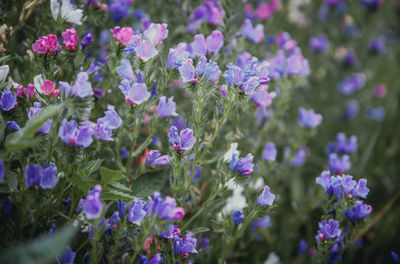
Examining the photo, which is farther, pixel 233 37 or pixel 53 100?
pixel 233 37

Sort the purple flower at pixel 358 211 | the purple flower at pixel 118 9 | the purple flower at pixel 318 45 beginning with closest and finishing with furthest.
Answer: the purple flower at pixel 358 211 → the purple flower at pixel 118 9 → the purple flower at pixel 318 45

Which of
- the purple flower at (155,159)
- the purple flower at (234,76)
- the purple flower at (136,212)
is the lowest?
the purple flower at (155,159)

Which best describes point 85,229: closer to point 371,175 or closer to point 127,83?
point 127,83

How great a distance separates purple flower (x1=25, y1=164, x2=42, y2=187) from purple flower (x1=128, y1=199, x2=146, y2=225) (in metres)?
0.34

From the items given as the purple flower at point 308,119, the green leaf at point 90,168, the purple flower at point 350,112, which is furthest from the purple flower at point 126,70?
the purple flower at point 350,112

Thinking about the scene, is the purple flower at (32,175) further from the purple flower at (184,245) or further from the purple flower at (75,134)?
the purple flower at (184,245)

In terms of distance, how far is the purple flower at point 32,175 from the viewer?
112cm

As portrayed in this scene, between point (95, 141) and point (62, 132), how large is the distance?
0.16 meters

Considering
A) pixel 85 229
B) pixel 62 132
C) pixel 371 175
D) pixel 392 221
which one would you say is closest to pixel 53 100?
pixel 62 132

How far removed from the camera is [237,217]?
1547mm

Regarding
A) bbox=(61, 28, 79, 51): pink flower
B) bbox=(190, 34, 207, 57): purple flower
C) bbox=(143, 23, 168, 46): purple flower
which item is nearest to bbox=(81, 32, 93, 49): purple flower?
bbox=(61, 28, 79, 51): pink flower

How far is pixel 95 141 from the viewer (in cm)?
129

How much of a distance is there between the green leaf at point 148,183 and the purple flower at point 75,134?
0.36 meters

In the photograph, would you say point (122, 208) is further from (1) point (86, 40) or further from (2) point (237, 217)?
(1) point (86, 40)
